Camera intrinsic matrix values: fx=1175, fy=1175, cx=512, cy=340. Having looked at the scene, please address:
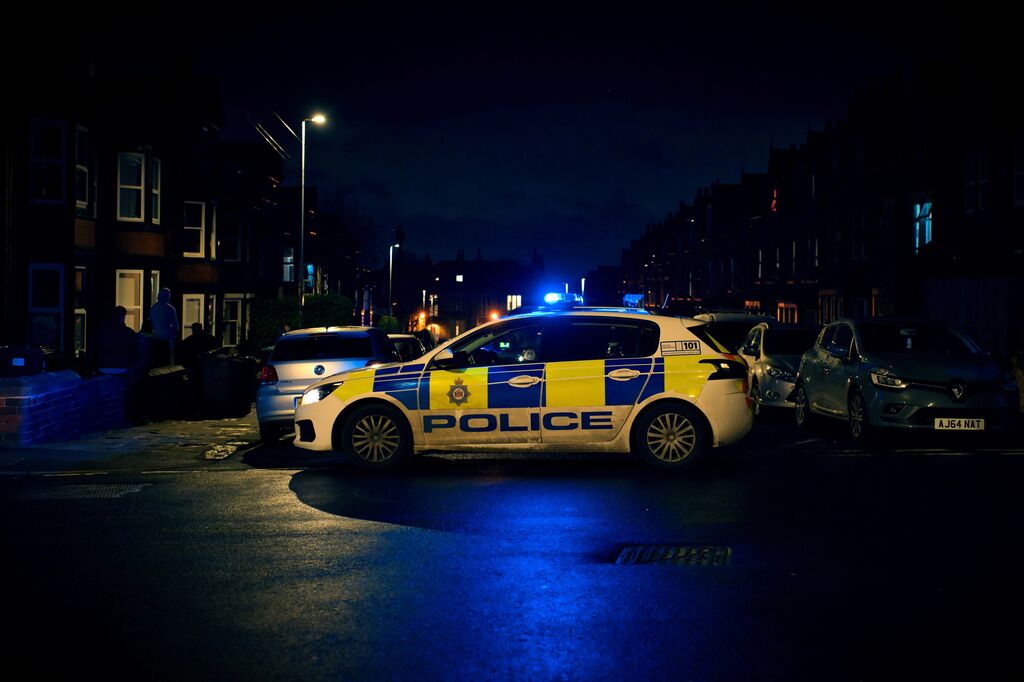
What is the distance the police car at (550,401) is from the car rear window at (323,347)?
107 inches

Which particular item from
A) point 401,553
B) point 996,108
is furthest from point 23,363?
point 996,108

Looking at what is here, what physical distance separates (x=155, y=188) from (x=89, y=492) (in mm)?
22224

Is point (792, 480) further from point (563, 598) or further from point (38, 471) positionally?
point (38, 471)

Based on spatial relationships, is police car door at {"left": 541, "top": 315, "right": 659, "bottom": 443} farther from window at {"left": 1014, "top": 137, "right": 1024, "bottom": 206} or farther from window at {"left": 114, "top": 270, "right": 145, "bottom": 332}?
window at {"left": 114, "top": 270, "right": 145, "bottom": 332}

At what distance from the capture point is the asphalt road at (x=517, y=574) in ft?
18.0

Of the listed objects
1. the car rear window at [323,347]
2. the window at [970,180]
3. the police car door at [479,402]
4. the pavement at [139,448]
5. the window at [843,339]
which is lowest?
the pavement at [139,448]

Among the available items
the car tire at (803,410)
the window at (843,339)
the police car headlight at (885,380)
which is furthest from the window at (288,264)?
the police car headlight at (885,380)

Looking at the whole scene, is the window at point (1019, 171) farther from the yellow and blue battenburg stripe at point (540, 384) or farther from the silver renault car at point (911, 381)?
the yellow and blue battenburg stripe at point (540, 384)

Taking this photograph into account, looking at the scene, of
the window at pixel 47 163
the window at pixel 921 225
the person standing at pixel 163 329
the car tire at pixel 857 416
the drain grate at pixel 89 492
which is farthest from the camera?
the window at pixel 921 225

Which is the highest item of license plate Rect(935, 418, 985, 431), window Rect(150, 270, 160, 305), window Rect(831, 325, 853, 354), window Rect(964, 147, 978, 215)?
window Rect(964, 147, 978, 215)

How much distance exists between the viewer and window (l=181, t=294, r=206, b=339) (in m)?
37.2

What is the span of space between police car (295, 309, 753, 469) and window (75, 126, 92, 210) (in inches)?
668

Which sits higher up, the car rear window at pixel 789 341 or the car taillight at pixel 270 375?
the car rear window at pixel 789 341

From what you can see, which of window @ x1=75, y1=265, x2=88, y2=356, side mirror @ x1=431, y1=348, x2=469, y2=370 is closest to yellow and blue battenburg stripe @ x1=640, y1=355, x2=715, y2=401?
side mirror @ x1=431, y1=348, x2=469, y2=370
